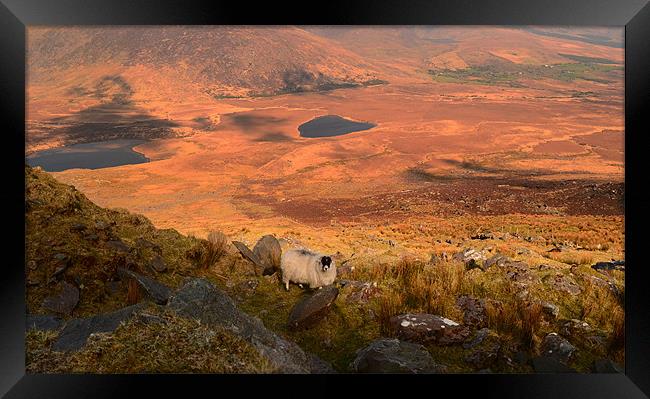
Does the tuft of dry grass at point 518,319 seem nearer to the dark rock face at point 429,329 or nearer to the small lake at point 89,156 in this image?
the dark rock face at point 429,329

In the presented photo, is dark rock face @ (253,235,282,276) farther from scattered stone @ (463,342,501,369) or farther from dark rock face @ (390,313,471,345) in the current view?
scattered stone @ (463,342,501,369)

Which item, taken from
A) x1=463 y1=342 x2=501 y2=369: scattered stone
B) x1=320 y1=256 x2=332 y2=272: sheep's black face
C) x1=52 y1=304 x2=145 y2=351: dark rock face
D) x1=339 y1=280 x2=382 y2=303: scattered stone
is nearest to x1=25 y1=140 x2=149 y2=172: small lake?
x1=52 y1=304 x2=145 y2=351: dark rock face

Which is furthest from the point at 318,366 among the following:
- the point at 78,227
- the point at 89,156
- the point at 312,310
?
the point at 89,156

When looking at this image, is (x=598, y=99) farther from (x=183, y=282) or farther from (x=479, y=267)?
(x=183, y=282)

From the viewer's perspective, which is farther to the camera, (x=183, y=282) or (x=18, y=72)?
(x=183, y=282)

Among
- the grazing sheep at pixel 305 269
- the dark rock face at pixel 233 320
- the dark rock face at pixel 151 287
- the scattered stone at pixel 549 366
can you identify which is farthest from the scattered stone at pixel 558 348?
the dark rock face at pixel 151 287

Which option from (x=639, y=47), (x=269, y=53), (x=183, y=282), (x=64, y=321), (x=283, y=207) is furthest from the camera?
(x=269, y=53)

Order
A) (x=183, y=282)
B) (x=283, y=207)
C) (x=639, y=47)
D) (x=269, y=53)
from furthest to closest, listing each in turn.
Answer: (x=269, y=53)
(x=283, y=207)
(x=183, y=282)
(x=639, y=47)
